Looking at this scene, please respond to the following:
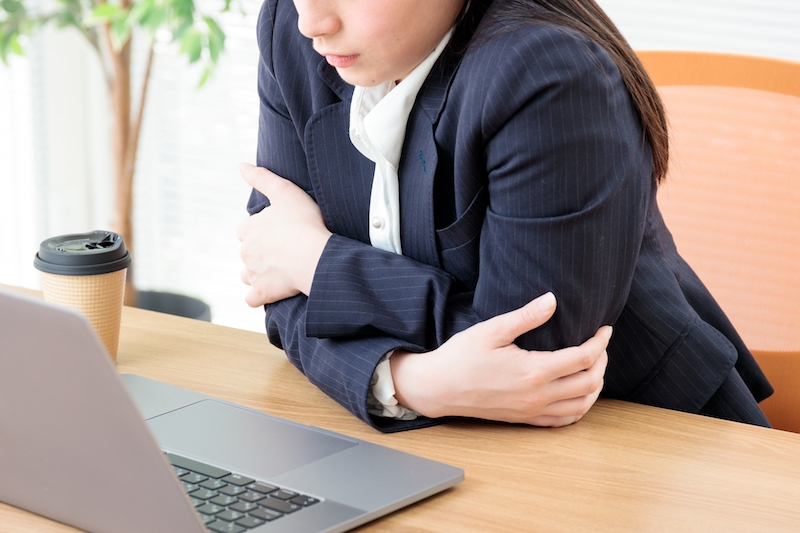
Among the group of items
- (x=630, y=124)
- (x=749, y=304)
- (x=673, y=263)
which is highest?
(x=630, y=124)

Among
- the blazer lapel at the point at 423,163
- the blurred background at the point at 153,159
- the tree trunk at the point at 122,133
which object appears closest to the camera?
the blazer lapel at the point at 423,163

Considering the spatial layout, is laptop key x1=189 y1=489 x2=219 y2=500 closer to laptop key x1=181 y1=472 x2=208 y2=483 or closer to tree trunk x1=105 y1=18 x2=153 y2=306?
laptop key x1=181 y1=472 x2=208 y2=483

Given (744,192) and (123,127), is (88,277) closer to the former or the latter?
(744,192)

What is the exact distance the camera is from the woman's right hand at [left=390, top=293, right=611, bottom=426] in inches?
30.4

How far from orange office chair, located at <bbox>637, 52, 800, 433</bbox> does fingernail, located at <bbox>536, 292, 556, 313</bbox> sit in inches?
18.6

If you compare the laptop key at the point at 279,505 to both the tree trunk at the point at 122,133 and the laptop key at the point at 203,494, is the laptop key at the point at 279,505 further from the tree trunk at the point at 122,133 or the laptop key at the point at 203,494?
the tree trunk at the point at 122,133

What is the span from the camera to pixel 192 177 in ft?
8.59

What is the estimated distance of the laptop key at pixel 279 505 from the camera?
0.60 m

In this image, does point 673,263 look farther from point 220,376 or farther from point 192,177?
point 192,177

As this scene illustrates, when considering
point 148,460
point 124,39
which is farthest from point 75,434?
point 124,39

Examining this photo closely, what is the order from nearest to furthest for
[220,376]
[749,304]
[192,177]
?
[220,376]
[749,304]
[192,177]

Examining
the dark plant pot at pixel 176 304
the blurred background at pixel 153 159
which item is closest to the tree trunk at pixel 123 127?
the dark plant pot at pixel 176 304

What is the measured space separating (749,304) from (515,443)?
1.82 feet

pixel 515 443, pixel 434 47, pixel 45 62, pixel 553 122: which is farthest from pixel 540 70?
pixel 45 62
